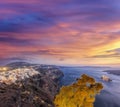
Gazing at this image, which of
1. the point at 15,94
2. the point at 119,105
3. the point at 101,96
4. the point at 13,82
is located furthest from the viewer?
the point at 101,96

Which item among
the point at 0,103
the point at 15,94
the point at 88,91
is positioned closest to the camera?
the point at 88,91

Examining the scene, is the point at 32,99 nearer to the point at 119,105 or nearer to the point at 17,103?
the point at 17,103

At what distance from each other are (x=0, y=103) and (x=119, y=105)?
92.1 meters

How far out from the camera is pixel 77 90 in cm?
4362

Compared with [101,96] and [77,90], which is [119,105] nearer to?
[101,96]

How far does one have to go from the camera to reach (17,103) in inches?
3703

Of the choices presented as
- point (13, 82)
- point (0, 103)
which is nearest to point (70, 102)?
point (0, 103)

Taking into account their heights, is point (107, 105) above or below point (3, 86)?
below

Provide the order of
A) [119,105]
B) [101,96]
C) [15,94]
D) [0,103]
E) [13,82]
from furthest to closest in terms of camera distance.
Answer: [101,96] < [119,105] < [13,82] < [15,94] < [0,103]

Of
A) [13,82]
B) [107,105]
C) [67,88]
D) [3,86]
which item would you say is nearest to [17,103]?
[3,86]

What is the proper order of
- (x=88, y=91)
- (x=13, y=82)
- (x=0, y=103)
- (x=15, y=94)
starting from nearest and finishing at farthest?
(x=88, y=91) → (x=0, y=103) → (x=15, y=94) → (x=13, y=82)

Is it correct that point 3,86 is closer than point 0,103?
No

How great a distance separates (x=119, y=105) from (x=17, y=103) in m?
86.0

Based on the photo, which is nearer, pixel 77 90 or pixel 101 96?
pixel 77 90
